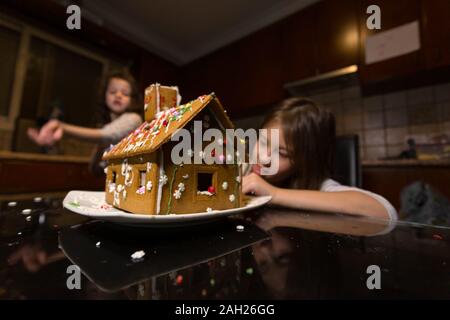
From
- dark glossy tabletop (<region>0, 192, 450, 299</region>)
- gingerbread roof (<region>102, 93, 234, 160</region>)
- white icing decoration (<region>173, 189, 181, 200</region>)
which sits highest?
gingerbread roof (<region>102, 93, 234, 160</region>)

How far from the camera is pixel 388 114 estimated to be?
1966 millimetres

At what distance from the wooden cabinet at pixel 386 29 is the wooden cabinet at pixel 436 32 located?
0.04m

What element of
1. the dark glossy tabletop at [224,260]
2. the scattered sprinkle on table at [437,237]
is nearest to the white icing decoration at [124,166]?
the dark glossy tabletop at [224,260]

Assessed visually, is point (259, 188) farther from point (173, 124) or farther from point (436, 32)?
point (436, 32)

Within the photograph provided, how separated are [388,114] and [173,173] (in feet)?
7.09

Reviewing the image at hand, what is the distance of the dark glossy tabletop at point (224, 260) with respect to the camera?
19cm

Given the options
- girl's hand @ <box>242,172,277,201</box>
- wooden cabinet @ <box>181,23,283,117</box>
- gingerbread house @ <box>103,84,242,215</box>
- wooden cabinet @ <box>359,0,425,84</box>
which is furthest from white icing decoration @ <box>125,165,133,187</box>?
wooden cabinet @ <box>181,23,283,117</box>

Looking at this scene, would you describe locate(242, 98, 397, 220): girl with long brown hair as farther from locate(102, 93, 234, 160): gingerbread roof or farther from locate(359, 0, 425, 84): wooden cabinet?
locate(359, 0, 425, 84): wooden cabinet

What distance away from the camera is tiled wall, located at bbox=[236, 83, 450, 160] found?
1.78 meters

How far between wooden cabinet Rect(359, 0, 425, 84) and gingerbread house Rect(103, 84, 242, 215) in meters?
1.71

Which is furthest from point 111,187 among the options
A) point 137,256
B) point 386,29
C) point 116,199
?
point 386,29

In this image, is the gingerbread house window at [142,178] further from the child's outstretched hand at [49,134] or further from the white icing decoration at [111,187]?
the child's outstretched hand at [49,134]
